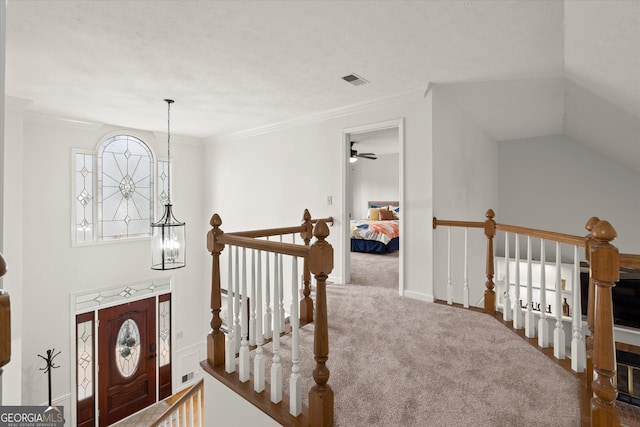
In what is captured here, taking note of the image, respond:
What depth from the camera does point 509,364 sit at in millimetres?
2203

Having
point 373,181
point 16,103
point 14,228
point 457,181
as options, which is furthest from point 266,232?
point 373,181

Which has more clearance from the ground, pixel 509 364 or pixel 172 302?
pixel 509 364

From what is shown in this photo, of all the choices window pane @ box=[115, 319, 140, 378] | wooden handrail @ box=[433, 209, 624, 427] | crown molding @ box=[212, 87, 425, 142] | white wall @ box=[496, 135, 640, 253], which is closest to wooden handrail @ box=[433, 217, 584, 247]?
wooden handrail @ box=[433, 209, 624, 427]

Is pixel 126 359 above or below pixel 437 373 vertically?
below

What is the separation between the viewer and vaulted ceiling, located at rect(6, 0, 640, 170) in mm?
2115

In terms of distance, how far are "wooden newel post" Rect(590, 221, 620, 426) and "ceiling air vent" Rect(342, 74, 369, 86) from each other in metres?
2.49

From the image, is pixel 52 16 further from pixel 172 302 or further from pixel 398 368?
pixel 172 302

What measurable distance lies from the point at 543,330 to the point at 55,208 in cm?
609

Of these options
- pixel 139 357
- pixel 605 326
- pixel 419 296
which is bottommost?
pixel 139 357

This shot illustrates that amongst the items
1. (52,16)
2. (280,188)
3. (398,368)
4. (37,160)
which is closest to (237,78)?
(52,16)

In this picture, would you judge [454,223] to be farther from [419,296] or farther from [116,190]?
[116,190]

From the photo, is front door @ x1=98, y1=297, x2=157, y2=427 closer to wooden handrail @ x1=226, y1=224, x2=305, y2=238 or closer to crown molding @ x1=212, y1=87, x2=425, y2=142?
crown molding @ x1=212, y1=87, x2=425, y2=142

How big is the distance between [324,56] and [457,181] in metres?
2.35

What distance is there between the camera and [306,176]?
4.65 metres
